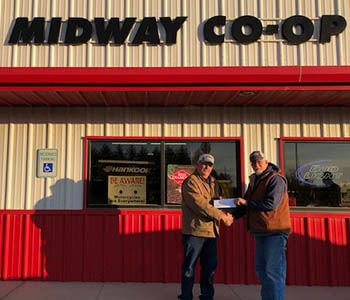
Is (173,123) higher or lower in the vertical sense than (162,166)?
higher

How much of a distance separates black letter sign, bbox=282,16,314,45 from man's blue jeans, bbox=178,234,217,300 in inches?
116

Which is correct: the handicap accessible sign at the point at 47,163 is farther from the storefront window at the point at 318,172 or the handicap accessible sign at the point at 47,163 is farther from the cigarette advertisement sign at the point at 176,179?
the storefront window at the point at 318,172

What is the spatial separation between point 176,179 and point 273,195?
7.74 ft

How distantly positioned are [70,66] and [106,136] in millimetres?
1222

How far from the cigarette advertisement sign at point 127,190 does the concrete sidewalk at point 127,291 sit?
1215 millimetres

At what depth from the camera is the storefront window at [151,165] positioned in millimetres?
6645

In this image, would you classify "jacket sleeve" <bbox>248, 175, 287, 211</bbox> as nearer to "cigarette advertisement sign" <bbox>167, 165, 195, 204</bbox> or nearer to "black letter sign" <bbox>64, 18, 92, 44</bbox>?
"cigarette advertisement sign" <bbox>167, 165, 195, 204</bbox>

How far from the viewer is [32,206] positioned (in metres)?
6.54

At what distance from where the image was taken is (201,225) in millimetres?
5145

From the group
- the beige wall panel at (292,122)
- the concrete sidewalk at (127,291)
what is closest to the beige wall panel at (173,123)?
the beige wall panel at (292,122)

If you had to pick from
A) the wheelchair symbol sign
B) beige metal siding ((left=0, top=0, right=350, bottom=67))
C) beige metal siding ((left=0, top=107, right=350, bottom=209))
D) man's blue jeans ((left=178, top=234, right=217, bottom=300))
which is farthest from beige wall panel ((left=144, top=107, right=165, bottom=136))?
man's blue jeans ((left=178, top=234, right=217, bottom=300))

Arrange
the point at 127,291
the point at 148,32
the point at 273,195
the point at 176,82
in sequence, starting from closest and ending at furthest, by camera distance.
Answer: the point at 273,195, the point at 176,82, the point at 127,291, the point at 148,32

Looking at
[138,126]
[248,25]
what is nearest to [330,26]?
[248,25]

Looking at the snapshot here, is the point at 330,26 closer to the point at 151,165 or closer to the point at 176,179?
the point at 176,179
